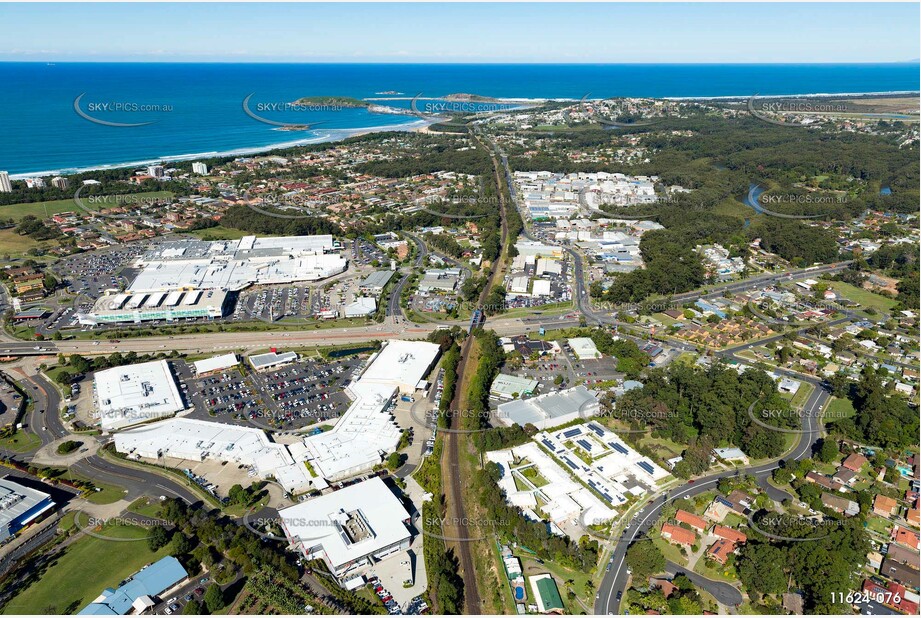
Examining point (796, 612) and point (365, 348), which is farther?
point (365, 348)

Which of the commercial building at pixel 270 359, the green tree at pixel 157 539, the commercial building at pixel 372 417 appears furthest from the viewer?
the commercial building at pixel 270 359

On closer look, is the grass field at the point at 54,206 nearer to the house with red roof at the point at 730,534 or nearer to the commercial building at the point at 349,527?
the commercial building at the point at 349,527

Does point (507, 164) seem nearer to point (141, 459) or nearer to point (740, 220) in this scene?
point (740, 220)

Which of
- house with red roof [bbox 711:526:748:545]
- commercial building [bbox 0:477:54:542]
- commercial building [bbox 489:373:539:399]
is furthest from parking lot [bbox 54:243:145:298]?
house with red roof [bbox 711:526:748:545]

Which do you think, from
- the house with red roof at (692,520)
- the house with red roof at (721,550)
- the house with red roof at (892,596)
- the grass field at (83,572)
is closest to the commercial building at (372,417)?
the grass field at (83,572)

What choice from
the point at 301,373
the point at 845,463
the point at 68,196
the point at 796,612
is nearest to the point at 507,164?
the point at 68,196

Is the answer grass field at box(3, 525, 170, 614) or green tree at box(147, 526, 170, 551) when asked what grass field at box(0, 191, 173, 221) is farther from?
green tree at box(147, 526, 170, 551)

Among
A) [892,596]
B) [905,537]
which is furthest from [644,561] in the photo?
[905,537]
